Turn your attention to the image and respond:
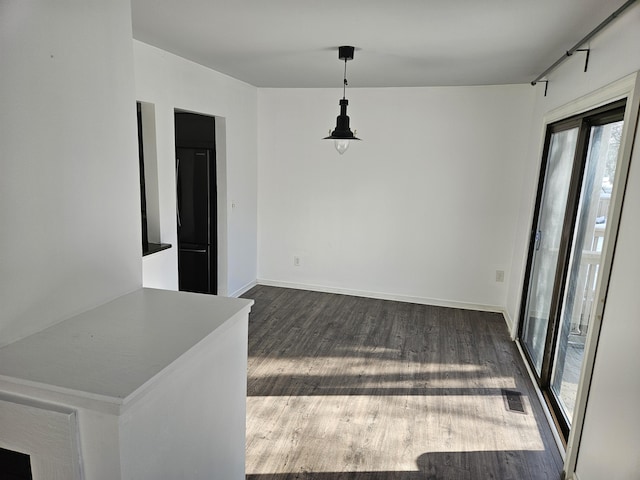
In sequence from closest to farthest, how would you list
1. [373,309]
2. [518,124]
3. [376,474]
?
[376,474]
[518,124]
[373,309]

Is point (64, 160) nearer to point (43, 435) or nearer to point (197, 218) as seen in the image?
point (43, 435)

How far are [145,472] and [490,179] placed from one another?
4510 mm

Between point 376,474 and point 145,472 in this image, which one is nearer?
point 145,472

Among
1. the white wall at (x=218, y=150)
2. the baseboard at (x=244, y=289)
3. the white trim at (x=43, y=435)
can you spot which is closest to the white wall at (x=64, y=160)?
the white trim at (x=43, y=435)

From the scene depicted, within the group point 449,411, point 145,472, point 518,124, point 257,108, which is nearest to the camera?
point 145,472

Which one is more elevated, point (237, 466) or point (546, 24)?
point (546, 24)

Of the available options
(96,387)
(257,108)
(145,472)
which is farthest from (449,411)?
(257,108)

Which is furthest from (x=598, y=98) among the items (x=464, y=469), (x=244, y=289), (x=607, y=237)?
(x=244, y=289)

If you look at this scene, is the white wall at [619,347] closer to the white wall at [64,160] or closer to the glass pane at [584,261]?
the glass pane at [584,261]

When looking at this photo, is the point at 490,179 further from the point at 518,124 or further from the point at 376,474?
the point at 376,474

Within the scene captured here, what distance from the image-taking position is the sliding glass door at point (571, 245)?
2.57 m

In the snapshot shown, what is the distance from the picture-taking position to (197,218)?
15.6 ft

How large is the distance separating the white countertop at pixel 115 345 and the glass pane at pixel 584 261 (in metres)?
2.28

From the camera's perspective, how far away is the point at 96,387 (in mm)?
892
